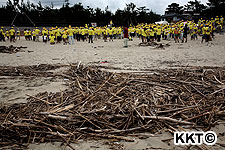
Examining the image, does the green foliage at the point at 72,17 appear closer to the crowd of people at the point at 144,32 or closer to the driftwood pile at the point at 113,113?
the crowd of people at the point at 144,32

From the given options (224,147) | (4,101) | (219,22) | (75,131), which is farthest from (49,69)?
(219,22)

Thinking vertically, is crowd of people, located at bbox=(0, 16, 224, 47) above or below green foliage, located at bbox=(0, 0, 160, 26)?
below

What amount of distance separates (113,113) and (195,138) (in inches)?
55.4

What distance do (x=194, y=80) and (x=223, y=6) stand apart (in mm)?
46082

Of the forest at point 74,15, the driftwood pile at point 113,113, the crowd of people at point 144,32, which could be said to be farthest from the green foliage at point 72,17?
the driftwood pile at point 113,113

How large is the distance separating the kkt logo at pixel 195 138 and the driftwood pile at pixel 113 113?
128 millimetres

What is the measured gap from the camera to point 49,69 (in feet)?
25.4

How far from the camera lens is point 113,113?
336 cm

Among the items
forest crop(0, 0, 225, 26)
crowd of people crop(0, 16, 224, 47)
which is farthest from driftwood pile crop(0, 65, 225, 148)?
forest crop(0, 0, 225, 26)

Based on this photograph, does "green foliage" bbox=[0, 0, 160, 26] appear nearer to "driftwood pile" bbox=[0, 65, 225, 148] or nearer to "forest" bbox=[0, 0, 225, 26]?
"forest" bbox=[0, 0, 225, 26]

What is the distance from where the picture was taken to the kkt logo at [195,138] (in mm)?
2713

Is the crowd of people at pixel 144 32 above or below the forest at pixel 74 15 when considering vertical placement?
below

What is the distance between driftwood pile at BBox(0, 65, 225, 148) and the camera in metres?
2.91

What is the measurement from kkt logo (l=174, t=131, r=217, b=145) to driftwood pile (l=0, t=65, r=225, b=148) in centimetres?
13
